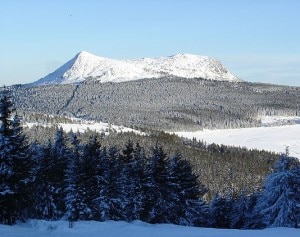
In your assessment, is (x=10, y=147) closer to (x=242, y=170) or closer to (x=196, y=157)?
(x=242, y=170)

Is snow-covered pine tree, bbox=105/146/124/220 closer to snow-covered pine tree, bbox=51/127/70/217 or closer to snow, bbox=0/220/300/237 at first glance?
snow-covered pine tree, bbox=51/127/70/217

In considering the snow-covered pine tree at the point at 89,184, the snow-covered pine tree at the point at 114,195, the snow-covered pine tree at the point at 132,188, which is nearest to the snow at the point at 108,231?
the snow-covered pine tree at the point at 89,184

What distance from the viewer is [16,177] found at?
36844 mm

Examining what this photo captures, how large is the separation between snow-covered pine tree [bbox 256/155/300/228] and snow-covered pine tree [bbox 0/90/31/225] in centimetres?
2174

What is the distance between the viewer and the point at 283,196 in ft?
141

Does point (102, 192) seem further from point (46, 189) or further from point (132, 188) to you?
point (46, 189)

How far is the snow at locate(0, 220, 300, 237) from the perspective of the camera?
29234mm

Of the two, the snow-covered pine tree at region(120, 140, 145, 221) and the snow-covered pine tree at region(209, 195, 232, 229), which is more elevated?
the snow-covered pine tree at region(120, 140, 145, 221)

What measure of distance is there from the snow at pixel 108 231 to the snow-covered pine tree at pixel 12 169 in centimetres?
372

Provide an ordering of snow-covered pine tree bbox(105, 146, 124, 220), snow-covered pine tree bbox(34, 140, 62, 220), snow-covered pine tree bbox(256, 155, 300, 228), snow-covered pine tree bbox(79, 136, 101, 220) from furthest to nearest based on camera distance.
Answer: snow-covered pine tree bbox(34, 140, 62, 220) < snow-covered pine tree bbox(105, 146, 124, 220) < snow-covered pine tree bbox(79, 136, 101, 220) < snow-covered pine tree bbox(256, 155, 300, 228)

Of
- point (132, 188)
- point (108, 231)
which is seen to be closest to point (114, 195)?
point (132, 188)

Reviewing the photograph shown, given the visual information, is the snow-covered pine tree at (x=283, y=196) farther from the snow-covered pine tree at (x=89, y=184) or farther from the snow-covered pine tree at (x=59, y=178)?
the snow-covered pine tree at (x=59, y=178)

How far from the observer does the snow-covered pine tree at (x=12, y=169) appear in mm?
36094

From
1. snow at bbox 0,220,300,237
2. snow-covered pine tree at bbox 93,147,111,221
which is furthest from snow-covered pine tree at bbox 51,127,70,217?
snow at bbox 0,220,300,237
